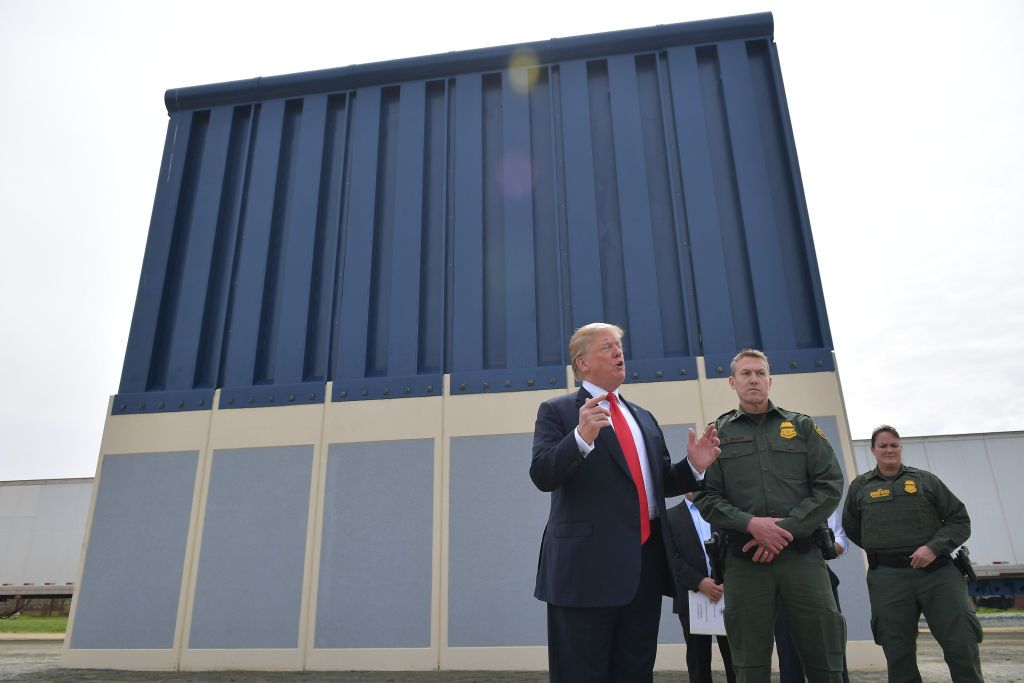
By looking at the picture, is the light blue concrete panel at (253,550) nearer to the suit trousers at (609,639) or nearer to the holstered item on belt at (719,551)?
the holstered item on belt at (719,551)

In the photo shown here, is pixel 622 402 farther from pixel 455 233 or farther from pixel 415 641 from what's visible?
pixel 455 233

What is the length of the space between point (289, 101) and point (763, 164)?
5.90 metres

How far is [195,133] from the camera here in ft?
26.4

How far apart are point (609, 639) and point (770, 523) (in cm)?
92

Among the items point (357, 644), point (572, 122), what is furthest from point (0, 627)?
point (572, 122)

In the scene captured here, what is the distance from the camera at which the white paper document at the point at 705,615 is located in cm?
344

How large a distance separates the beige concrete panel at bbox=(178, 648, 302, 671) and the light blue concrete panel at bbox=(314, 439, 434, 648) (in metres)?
0.29

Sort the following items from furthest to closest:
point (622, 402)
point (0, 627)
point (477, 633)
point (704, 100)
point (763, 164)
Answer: point (0, 627) → point (704, 100) → point (763, 164) → point (477, 633) → point (622, 402)

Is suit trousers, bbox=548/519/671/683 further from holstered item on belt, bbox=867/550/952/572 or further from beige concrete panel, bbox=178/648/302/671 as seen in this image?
beige concrete panel, bbox=178/648/302/671

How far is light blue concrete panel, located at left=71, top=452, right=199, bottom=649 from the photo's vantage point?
5.86 meters

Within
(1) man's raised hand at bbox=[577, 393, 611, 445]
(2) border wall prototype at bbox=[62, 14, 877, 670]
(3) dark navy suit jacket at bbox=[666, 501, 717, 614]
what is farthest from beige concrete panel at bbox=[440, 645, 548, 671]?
(1) man's raised hand at bbox=[577, 393, 611, 445]

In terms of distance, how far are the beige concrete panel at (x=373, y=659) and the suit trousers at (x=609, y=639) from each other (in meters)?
3.77

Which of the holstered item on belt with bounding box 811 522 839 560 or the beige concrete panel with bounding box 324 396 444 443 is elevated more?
the beige concrete panel with bounding box 324 396 444 443

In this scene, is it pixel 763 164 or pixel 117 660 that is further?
pixel 763 164
